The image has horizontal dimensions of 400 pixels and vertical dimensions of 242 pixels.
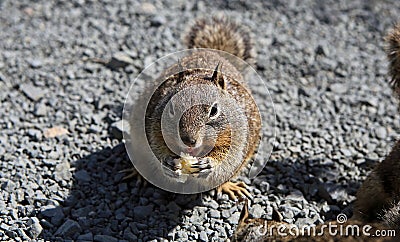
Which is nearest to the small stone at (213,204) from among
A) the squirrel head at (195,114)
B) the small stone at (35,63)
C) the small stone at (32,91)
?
the squirrel head at (195,114)

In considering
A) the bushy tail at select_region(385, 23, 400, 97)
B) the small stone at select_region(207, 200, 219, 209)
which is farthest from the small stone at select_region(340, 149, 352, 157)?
the small stone at select_region(207, 200, 219, 209)

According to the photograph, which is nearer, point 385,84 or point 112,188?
point 112,188

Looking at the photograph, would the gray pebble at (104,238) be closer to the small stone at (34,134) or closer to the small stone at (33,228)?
the small stone at (33,228)

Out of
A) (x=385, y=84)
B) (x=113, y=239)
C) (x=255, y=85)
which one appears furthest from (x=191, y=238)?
(x=385, y=84)

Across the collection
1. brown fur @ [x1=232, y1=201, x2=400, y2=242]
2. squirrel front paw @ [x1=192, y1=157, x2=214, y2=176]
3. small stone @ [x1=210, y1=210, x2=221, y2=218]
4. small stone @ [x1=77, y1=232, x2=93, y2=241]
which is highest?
squirrel front paw @ [x1=192, y1=157, x2=214, y2=176]

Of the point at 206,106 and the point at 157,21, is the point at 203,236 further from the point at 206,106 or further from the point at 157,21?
the point at 157,21

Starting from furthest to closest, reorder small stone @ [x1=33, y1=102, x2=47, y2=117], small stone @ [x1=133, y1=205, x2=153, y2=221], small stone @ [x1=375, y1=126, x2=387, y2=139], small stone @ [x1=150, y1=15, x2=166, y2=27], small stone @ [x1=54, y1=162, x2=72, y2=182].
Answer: small stone @ [x1=150, y1=15, x2=166, y2=27] < small stone @ [x1=375, y1=126, x2=387, y2=139] < small stone @ [x1=33, y1=102, x2=47, y2=117] < small stone @ [x1=54, y1=162, x2=72, y2=182] < small stone @ [x1=133, y1=205, x2=153, y2=221]

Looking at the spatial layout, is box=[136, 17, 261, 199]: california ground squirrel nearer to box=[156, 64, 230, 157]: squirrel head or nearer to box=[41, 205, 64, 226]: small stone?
box=[156, 64, 230, 157]: squirrel head

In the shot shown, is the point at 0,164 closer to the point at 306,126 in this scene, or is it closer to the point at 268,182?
the point at 268,182
